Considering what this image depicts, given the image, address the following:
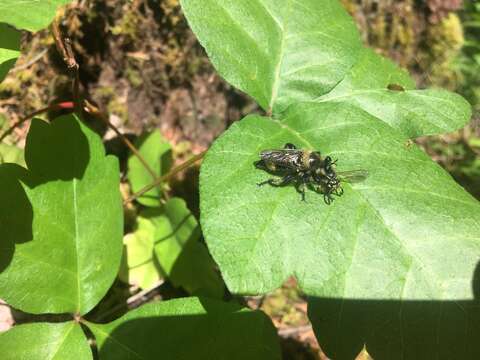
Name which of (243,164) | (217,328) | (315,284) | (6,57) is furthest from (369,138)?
(6,57)

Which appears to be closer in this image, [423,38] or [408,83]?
[408,83]

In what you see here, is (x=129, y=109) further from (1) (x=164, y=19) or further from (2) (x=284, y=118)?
(2) (x=284, y=118)

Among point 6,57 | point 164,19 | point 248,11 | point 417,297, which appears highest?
point 6,57

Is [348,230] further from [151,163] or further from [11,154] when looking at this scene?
[11,154]

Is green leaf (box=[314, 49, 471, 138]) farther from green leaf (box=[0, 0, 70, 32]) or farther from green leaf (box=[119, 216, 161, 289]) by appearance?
green leaf (box=[119, 216, 161, 289])

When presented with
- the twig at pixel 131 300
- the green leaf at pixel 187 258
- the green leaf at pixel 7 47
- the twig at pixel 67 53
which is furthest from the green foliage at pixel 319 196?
the twig at pixel 131 300

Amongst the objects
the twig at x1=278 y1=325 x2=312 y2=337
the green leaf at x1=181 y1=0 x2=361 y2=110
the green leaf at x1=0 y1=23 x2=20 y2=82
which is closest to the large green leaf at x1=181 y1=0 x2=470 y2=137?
the green leaf at x1=181 y1=0 x2=361 y2=110

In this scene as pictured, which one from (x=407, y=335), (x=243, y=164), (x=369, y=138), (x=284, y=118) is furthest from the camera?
(x=284, y=118)
